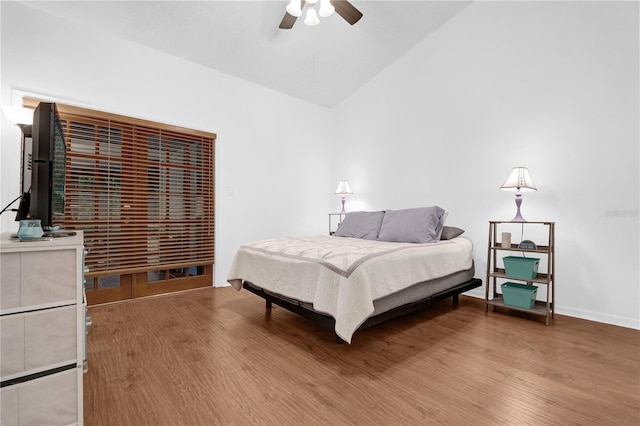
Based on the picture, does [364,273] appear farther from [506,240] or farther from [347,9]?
[347,9]

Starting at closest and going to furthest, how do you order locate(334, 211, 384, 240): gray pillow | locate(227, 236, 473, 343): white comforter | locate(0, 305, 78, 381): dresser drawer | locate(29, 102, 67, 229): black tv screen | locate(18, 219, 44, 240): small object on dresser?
locate(0, 305, 78, 381): dresser drawer < locate(18, 219, 44, 240): small object on dresser < locate(29, 102, 67, 229): black tv screen < locate(227, 236, 473, 343): white comforter < locate(334, 211, 384, 240): gray pillow

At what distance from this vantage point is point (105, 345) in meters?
2.16

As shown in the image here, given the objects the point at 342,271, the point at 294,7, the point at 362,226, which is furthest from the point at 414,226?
the point at 294,7

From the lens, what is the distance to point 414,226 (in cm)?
318

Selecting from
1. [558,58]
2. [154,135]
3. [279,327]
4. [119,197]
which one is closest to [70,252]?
[279,327]

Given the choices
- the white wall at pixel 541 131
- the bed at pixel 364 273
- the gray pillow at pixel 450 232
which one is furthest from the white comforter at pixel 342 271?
the white wall at pixel 541 131

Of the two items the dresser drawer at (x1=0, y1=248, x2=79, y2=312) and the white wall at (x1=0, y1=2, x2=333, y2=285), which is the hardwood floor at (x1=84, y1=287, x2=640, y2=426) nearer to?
the dresser drawer at (x1=0, y1=248, x2=79, y2=312)

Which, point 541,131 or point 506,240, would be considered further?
point 541,131

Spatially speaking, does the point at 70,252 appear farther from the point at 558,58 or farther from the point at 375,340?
the point at 558,58

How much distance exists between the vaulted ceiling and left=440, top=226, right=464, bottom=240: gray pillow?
2.60 m

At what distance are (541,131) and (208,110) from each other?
385 centimetres

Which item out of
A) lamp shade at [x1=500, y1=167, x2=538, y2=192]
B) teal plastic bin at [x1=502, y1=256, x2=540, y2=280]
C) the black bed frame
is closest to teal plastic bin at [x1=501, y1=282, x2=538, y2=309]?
teal plastic bin at [x1=502, y1=256, x2=540, y2=280]

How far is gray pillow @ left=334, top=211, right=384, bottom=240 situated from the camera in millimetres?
3574

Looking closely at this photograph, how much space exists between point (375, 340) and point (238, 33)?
355 cm
